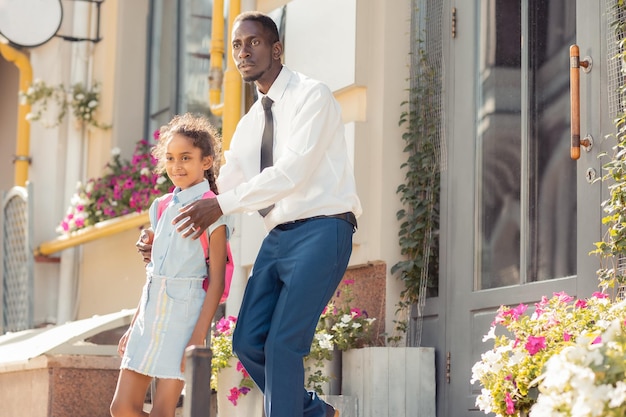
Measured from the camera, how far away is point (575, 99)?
4531mm

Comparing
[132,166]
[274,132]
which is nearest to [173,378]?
[274,132]

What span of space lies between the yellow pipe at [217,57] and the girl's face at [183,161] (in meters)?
2.95

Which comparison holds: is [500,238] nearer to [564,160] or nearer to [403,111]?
[564,160]

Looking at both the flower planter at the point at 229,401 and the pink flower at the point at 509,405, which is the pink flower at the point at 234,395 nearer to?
the flower planter at the point at 229,401

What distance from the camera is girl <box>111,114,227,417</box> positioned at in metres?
4.02

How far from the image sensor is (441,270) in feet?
18.2

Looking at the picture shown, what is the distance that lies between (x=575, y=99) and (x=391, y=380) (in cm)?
149

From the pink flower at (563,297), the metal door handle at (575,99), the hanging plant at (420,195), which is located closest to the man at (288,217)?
the pink flower at (563,297)

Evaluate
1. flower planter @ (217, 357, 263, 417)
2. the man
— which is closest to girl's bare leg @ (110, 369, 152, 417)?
the man

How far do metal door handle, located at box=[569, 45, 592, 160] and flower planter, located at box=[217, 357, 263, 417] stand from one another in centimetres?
176

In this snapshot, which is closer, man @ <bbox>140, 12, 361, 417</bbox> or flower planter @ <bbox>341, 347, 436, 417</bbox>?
man @ <bbox>140, 12, 361, 417</bbox>

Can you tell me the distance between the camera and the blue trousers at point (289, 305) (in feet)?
12.7

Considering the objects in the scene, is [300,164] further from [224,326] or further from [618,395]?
[224,326]

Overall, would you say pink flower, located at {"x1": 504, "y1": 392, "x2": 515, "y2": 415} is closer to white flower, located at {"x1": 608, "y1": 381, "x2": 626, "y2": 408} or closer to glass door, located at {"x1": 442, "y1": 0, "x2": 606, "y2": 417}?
glass door, located at {"x1": 442, "y1": 0, "x2": 606, "y2": 417}
